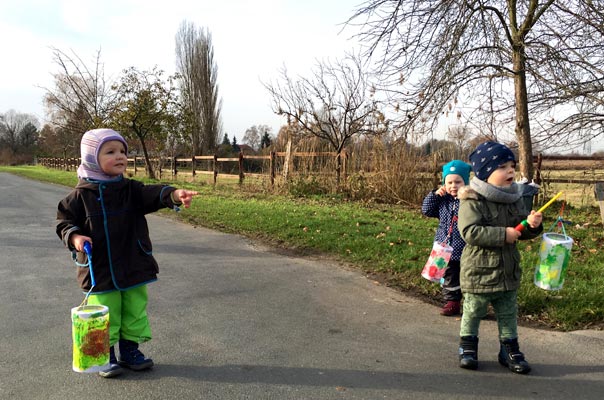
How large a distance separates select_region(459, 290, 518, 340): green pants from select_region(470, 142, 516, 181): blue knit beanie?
2.84ft

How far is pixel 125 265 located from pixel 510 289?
9.09 ft

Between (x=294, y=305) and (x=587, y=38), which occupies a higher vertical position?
(x=587, y=38)

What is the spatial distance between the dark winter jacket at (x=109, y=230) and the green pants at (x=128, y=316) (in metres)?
0.10

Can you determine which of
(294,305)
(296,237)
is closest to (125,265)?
(294,305)

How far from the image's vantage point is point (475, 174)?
11.6ft

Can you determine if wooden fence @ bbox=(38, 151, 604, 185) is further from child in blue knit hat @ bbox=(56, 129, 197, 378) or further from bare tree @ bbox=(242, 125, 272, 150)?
bare tree @ bbox=(242, 125, 272, 150)

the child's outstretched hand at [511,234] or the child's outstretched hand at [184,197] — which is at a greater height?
the child's outstretched hand at [184,197]

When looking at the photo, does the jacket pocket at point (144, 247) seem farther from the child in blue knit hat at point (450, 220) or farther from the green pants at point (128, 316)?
the child in blue knit hat at point (450, 220)

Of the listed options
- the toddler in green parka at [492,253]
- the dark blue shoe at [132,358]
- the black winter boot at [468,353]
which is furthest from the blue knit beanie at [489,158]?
the dark blue shoe at [132,358]

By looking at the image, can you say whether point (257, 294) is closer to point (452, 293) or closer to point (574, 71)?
point (452, 293)

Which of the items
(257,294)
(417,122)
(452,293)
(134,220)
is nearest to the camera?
(134,220)

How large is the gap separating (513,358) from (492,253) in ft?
2.49

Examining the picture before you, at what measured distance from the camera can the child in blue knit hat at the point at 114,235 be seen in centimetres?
334

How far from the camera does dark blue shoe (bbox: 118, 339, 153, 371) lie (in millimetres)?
3373
